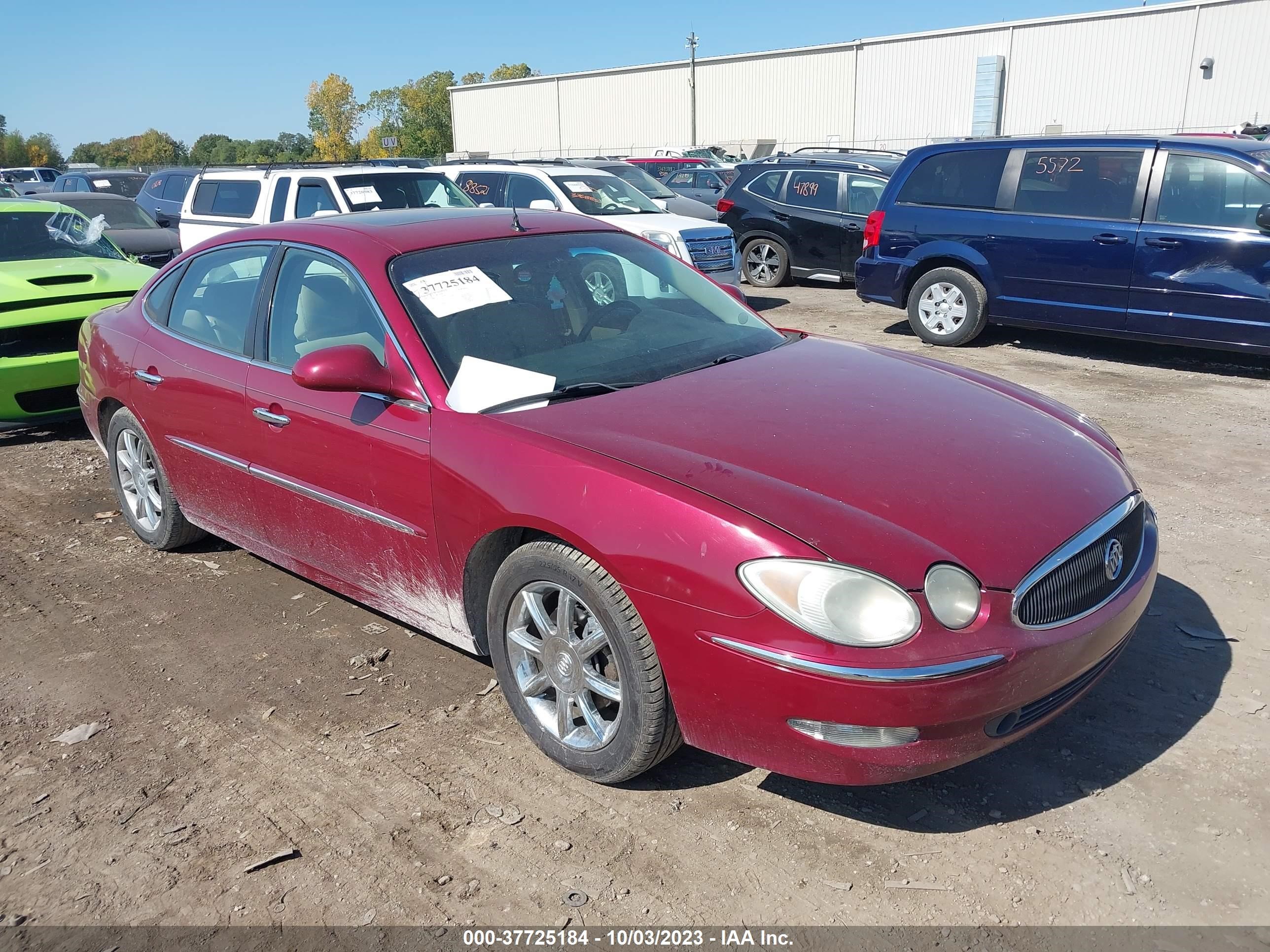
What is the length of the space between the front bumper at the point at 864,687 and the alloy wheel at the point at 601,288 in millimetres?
1593

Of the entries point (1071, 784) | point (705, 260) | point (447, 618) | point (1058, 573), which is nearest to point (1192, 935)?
point (1071, 784)

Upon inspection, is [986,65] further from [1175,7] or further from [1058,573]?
[1058,573]

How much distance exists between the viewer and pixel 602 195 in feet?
42.1

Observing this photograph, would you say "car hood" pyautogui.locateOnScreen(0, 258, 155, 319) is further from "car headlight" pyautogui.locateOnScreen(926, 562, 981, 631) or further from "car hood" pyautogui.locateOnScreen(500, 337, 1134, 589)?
"car headlight" pyautogui.locateOnScreen(926, 562, 981, 631)

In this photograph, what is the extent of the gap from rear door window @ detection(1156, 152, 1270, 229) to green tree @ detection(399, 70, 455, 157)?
8294cm

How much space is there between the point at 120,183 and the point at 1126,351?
21.0 m

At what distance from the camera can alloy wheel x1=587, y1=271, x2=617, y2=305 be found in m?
4.00

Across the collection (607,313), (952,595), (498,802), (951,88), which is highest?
(951,88)

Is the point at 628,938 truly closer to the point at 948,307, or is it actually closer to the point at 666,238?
the point at 948,307

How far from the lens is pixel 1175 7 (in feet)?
125

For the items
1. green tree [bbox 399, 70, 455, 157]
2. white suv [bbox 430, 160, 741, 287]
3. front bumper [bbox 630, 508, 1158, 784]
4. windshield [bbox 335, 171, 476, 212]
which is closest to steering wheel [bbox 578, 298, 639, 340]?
front bumper [bbox 630, 508, 1158, 784]

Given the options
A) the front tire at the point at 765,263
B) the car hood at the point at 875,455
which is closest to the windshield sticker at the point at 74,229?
the car hood at the point at 875,455

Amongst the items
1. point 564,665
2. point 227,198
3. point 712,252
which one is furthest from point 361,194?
point 564,665

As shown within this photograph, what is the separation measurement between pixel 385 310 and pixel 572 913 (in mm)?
2101
